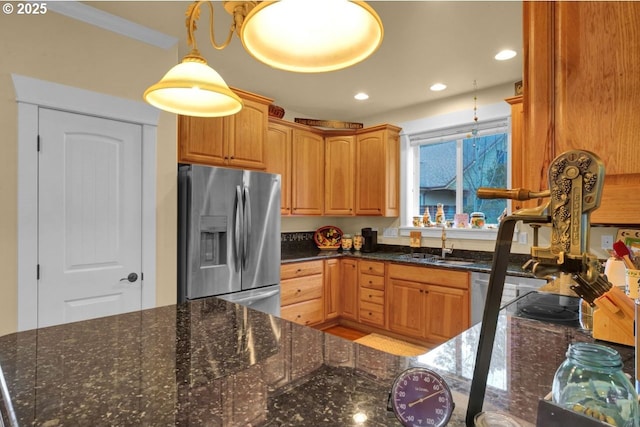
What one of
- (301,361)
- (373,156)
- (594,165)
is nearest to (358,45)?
(594,165)

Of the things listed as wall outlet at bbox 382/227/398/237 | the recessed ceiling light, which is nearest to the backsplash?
wall outlet at bbox 382/227/398/237

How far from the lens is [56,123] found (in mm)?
2072

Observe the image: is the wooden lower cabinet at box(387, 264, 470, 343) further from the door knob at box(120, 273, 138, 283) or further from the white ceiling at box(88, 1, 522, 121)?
the door knob at box(120, 273, 138, 283)

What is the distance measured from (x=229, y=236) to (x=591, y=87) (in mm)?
2399

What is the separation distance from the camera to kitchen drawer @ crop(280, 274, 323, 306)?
11.3ft

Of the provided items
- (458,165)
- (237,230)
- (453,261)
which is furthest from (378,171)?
(237,230)

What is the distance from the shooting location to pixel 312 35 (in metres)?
0.96

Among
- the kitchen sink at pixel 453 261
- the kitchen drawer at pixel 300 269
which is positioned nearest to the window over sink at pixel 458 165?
the kitchen sink at pixel 453 261

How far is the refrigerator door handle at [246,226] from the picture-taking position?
9.15 ft

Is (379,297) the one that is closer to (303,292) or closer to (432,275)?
(432,275)

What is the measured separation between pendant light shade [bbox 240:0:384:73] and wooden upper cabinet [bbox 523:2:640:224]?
1.26 ft

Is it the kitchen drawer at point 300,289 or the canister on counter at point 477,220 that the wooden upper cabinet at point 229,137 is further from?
the canister on counter at point 477,220

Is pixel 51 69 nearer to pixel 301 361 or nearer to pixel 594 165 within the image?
pixel 301 361

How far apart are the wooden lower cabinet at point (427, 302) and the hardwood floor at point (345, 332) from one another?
402 mm
